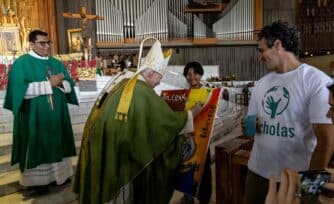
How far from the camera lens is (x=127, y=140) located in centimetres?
198

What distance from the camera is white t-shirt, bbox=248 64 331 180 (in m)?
1.48

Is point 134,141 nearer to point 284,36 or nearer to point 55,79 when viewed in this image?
point 284,36

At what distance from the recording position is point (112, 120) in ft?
6.59

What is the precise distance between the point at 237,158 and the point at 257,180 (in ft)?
2.08

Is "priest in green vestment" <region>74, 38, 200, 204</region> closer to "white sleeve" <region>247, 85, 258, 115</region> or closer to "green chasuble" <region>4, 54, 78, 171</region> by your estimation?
"white sleeve" <region>247, 85, 258, 115</region>

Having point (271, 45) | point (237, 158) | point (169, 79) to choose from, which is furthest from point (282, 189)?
point (169, 79)

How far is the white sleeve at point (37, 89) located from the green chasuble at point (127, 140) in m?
1.25

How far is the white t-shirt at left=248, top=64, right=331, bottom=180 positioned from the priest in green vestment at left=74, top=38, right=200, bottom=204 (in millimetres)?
555

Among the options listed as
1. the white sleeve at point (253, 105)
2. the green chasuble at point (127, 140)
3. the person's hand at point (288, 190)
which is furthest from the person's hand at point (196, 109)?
the person's hand at point (288, 190)

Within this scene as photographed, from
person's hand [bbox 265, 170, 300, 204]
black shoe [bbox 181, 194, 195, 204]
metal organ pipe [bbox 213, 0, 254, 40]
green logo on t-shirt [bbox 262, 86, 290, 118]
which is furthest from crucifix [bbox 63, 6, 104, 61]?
person's hand [bbox 265, 170, 300, 204]

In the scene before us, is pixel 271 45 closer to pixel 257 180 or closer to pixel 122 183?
pixel 257 180

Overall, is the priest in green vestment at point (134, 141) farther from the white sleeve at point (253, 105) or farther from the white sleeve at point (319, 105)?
A: the white sleeve at point (319, 105)

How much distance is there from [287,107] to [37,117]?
239 cm

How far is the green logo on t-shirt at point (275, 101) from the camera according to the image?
62.5 inches
